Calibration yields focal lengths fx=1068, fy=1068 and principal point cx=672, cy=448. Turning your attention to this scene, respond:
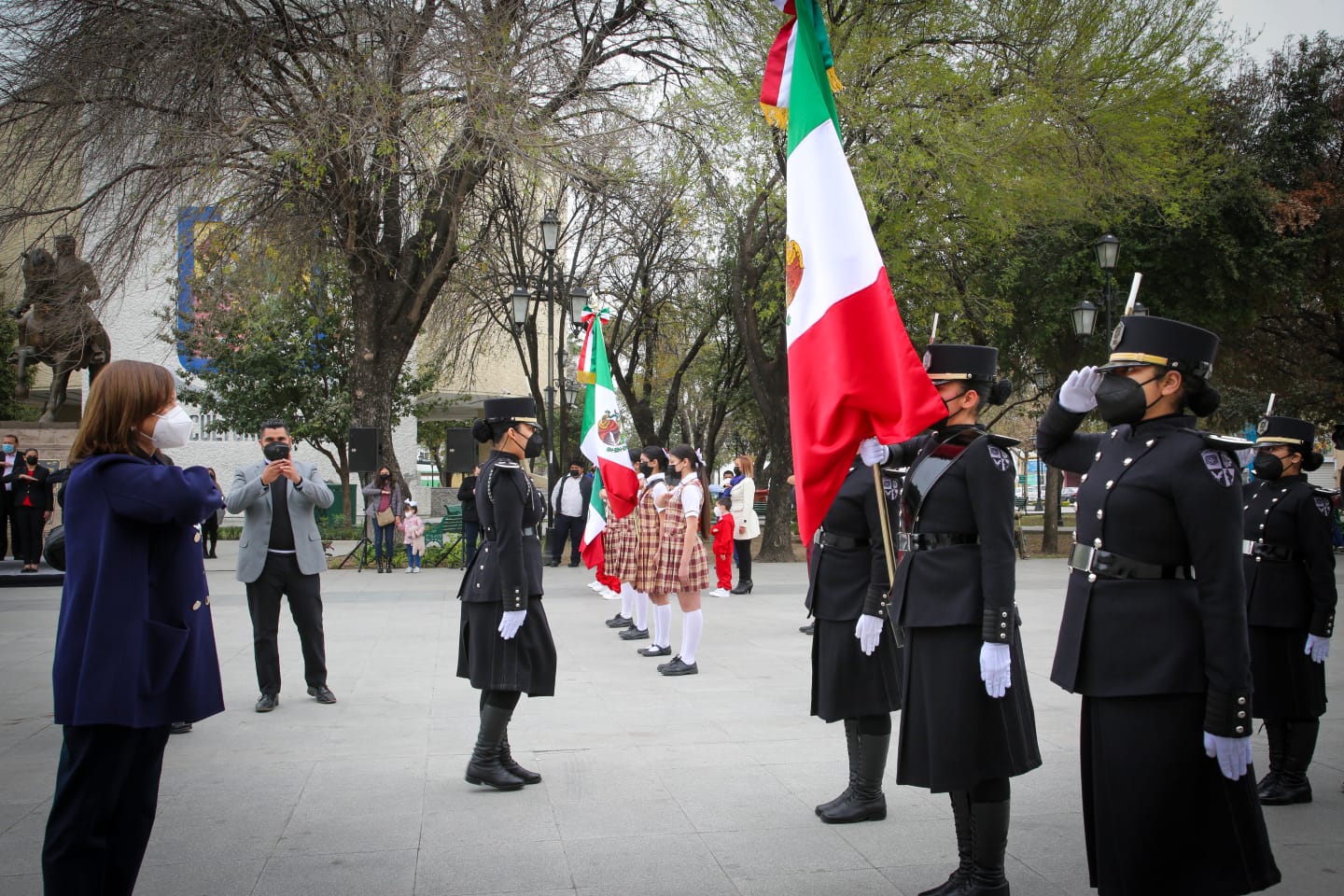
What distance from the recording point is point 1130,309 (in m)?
3.90

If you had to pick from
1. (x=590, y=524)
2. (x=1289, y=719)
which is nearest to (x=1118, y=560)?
(x=1289, y=719)

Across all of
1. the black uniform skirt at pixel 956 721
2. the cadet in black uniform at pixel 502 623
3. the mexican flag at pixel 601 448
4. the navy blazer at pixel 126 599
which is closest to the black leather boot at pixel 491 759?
the cadet in black uniform at pixel 502 623

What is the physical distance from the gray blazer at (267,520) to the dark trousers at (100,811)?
4.30 meters

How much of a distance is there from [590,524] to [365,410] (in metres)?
8.72

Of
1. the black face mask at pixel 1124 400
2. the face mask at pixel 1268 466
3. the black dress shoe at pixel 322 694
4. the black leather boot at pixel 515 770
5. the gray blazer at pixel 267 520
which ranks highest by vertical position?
A: the black face mask at pixel 1124 400

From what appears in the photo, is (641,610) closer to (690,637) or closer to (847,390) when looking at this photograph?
(690,637)

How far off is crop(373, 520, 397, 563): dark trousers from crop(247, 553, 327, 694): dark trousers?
1090 centimetres

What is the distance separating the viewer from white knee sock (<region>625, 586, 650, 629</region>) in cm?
1162

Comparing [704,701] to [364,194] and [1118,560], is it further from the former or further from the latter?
[364,194]

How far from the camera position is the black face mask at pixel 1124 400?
11.9ft

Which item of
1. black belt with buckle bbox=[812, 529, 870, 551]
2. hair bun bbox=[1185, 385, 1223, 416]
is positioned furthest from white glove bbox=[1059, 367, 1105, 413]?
black belt with buckle bbox=[812, 529, 870, 551]

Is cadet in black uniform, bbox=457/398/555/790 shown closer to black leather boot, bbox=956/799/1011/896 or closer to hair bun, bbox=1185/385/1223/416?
black leather boot, bbox=956/799/1011/896

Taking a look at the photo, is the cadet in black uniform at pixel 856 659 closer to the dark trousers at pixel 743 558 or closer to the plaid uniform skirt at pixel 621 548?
the plaid uniform skirt at pixel 621 548

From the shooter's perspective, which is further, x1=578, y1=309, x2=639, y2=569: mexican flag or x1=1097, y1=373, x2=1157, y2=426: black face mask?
x1=578, y1=309, x2=639, y2=569: mexican flag
